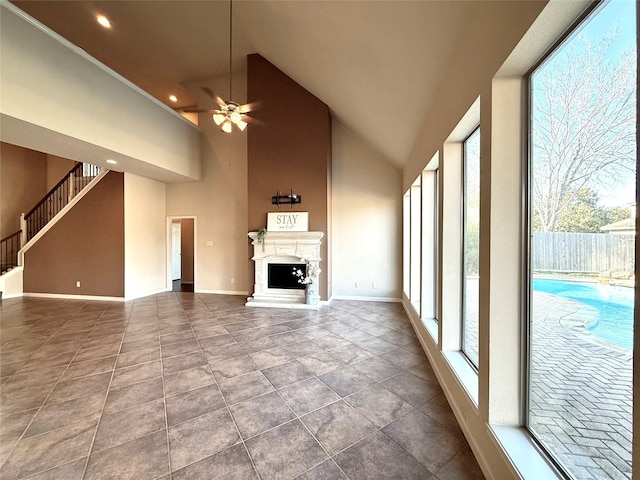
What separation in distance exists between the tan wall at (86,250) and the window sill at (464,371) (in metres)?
6.88

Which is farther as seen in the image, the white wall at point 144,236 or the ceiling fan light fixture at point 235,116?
the white wall at point 144,236

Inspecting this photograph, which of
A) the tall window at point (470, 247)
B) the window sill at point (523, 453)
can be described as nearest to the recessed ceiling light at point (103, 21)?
the tall window at point (470, 247)

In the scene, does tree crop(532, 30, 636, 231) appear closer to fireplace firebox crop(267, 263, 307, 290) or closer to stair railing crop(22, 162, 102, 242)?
fireplace firebox crop(267, 263, 307, 290)

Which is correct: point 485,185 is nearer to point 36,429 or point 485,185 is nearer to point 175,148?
point 36,429

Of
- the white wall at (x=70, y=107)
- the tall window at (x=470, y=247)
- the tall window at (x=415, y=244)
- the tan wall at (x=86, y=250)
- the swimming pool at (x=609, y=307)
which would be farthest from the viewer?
the tan wall at (x=86, y=250)

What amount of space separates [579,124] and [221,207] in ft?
23.0

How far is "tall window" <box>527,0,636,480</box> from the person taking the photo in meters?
0.94

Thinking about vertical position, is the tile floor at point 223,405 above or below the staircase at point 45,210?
below

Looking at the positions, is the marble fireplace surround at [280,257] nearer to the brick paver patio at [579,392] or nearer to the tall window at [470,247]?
the tall window at [470,247]

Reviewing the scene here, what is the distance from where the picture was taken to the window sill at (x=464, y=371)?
6.14 ft

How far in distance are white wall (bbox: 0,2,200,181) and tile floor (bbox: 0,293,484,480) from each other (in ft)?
9.75

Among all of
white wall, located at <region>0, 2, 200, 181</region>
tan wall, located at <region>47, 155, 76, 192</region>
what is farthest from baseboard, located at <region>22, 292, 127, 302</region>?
tan wall, located at <region>47, 155, 76, 192</region>

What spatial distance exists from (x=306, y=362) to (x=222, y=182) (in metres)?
5.54

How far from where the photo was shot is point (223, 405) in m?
2.26
